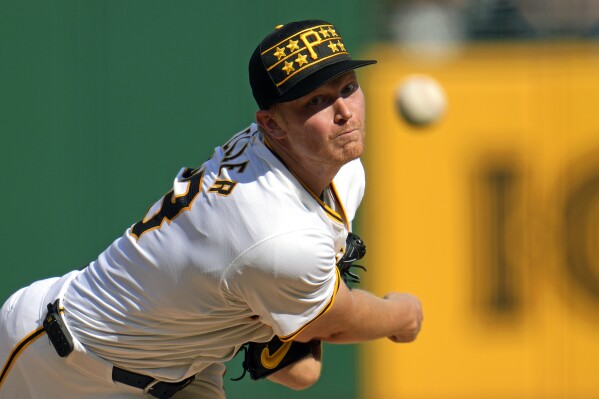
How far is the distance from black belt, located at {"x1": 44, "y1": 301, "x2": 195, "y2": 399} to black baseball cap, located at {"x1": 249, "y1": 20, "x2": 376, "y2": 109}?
0.97 meters

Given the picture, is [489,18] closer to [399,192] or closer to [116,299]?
[399,192]

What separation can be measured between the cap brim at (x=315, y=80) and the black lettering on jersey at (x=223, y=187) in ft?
0.94

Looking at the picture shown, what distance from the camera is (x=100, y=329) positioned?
3.85 meters

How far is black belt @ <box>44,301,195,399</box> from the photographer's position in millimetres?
3855

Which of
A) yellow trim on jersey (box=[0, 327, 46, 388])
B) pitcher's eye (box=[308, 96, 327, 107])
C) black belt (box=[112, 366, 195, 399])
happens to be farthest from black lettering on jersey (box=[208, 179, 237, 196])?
yellow trim on jersey (box=[0, 327, 46, 388])

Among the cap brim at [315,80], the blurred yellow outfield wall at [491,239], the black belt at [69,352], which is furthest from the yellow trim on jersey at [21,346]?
the blurred yellow outfield wall at [491,239]

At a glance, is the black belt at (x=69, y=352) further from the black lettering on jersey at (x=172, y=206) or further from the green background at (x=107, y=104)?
the green background at (x=107, y=104)

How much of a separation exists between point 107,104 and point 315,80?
4628 millimetres

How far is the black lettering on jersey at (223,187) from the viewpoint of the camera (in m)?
3.52

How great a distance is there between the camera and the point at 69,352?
12.6 feet

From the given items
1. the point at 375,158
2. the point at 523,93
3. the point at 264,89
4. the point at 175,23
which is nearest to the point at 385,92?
the point at 375,158

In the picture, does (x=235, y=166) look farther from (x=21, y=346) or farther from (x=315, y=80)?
(x=21, y=346)

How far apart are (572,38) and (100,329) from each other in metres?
5.02

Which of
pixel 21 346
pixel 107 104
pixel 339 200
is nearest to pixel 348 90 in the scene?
pixel 339 200
